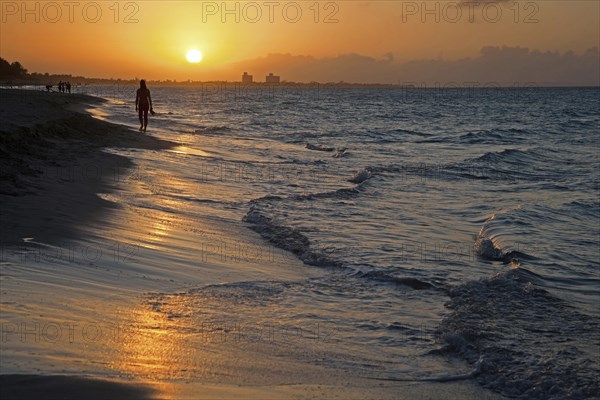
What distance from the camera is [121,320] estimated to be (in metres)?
5.47

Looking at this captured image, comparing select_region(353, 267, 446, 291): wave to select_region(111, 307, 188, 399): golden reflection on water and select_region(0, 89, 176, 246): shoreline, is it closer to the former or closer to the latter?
select_region(111, 307, 188, 399): golden reflection on water

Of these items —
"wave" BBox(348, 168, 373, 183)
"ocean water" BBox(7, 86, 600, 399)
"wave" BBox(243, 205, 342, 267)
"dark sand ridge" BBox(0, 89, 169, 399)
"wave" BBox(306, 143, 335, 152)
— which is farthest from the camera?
"wave" BBox(306, 143, 335, 152)

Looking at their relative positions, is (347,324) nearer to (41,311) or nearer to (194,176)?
(41,311)

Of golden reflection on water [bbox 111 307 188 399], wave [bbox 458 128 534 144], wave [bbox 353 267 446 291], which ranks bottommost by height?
wave [bbox 353 267 446 291]

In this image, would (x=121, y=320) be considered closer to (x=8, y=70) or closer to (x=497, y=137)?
(x=497, y=137)

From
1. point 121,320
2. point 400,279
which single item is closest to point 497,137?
point 400,279

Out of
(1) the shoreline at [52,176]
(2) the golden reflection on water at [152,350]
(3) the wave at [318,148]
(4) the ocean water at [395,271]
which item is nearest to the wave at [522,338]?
(4) the ocean water at [395,271]

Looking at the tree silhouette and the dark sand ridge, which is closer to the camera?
the dark sand ridge

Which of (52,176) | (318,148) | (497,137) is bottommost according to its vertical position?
(52,176)

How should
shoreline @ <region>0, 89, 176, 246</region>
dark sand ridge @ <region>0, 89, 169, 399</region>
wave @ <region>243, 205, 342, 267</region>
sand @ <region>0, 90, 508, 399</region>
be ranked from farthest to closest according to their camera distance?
wave @ <region>243, 205, 342, 267</region> < shoreline @ <region>0, 89, 176, 246</region> < sand @ <region>0, 90, 508, 399</region> < dark sand ridge @ <region>0, 89, 169, 399</region>

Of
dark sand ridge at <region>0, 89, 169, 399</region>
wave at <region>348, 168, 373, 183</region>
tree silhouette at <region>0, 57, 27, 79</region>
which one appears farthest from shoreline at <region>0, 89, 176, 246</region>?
tree silhouette at <region>0, 57, 27, 79</region>

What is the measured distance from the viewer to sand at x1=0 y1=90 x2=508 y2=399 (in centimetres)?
417

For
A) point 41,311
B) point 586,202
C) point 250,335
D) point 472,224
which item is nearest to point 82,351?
point 41,311

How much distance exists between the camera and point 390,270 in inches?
331
